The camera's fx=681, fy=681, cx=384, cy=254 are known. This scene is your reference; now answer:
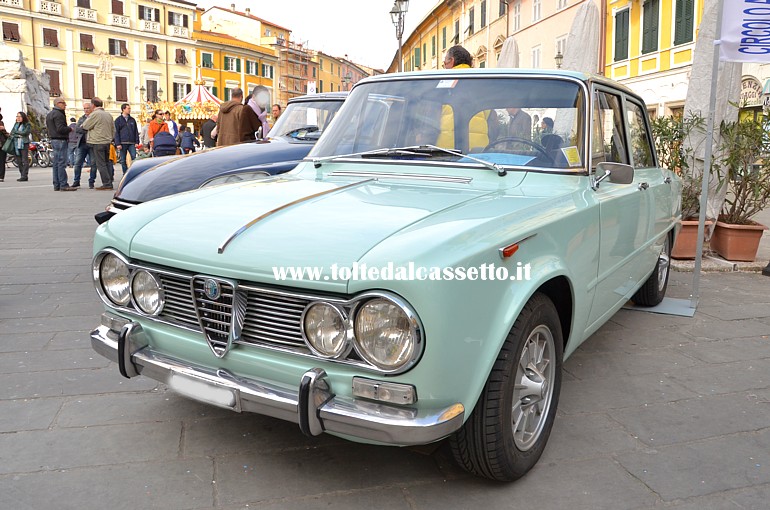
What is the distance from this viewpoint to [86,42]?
59906mm

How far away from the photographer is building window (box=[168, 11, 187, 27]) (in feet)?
Answer: 220

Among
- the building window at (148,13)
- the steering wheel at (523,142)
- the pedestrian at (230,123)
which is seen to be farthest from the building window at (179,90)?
the steering wheel at (523,142)

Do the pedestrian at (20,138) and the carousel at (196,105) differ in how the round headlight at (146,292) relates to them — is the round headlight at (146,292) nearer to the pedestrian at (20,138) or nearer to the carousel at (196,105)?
A: the pedestrian at (20,138)

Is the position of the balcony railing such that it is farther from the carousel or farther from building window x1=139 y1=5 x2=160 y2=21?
the carousel

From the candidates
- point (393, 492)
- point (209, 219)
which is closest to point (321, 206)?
point (209, 219)

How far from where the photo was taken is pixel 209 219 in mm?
2734

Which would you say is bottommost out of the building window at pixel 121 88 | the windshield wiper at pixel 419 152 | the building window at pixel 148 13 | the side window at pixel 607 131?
the windshield wiper at pixel 419 152

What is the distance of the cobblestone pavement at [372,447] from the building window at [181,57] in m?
68.4

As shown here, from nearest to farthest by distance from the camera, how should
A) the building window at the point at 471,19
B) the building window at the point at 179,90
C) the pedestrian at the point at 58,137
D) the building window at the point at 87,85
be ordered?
the pedestrian at the point at 58,137, the building window at the point at 471,19, the building window at the point at 87,85, the building window at the point at 179,90

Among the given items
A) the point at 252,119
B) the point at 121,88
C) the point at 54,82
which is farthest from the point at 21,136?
the point at 121,88

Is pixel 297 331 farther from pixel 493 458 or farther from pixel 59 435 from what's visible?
pixel 59 435

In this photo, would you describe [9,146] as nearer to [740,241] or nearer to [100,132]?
[100,132]

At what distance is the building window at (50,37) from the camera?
2259 inches

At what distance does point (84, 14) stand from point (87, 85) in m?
6.12
